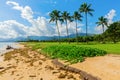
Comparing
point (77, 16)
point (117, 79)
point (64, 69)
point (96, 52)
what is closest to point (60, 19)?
point (77, 16)

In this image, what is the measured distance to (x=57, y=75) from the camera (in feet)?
57.7

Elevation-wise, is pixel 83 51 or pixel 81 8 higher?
pixel 81 8

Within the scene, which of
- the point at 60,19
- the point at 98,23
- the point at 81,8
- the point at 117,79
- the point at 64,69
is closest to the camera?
the point at 117,79

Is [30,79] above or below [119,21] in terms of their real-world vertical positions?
below

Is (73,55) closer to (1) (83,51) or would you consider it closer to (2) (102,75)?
(1) (83,51)

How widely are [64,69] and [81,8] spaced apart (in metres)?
65.7

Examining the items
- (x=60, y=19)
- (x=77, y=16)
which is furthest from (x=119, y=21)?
(x=60, y=19)

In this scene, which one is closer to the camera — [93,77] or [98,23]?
[93,77]

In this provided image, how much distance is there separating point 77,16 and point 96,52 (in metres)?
A: 59.9

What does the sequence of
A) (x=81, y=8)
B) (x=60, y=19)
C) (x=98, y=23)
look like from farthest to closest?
(x=98, y=23) < (x=60, y=19) < (x=81, y=8)

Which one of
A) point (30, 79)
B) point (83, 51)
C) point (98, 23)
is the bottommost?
point (30, 79)

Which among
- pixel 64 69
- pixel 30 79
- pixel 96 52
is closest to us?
pixel 30 79

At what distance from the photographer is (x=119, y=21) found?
90.4m

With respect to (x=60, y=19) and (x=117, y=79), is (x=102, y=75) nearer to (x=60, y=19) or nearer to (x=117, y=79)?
(x=117, y=79)
